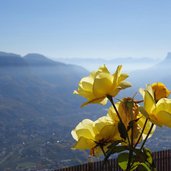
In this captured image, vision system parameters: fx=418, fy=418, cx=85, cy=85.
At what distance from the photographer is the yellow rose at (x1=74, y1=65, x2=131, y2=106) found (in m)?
0.89

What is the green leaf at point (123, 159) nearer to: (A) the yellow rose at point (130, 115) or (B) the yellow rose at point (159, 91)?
(A) the yellow rose at point (130, 115)

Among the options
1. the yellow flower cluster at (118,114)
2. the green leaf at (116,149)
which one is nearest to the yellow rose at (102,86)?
the yellow flower cluster at (118,114)

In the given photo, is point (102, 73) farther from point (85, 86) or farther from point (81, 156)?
point (81, 156)

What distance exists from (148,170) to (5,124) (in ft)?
A: 514

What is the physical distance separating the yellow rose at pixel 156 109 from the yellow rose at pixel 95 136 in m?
0.13

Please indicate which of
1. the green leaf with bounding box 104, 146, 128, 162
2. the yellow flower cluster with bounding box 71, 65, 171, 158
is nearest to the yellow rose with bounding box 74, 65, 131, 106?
the yellow flower cluster with bounding box 71, 65, 171, 158

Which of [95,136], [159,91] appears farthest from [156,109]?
[95,136]

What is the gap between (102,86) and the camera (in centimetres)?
89

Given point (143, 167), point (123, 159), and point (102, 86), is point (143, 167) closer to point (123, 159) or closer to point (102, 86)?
point (123, 159)

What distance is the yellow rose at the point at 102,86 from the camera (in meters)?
0.89

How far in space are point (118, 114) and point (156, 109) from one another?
0.10 meters

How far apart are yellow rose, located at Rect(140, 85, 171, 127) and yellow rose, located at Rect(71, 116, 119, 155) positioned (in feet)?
0.42

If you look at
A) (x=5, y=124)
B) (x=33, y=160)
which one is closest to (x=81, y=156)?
(x=33, y=160)

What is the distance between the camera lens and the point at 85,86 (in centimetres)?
93
